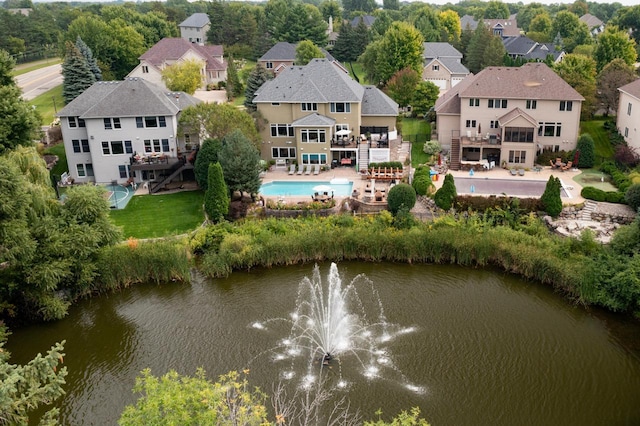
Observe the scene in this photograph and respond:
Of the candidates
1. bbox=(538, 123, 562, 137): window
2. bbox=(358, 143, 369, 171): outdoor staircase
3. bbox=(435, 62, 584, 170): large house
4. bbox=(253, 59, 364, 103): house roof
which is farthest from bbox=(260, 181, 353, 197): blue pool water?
bbox=(538, 123, 562, 137): window

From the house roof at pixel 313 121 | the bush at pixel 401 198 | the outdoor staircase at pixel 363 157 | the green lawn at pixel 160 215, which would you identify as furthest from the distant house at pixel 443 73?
the green lawn at pixel 160 215

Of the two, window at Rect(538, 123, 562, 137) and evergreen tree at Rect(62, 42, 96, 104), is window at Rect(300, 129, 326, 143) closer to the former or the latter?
window at Rect(538, 123, 562, 137)

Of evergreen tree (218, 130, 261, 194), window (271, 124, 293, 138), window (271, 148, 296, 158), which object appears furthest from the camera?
window (271, 148, 296, 158)

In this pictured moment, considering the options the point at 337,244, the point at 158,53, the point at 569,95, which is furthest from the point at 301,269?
the point at 158,53

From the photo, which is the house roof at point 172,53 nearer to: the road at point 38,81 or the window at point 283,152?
the road at point 38,81

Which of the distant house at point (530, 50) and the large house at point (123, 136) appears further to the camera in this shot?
the distant house at point (530, 50)

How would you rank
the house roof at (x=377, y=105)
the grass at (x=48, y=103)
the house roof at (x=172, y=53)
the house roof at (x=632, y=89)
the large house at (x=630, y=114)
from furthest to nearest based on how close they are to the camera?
the house roof at (x=172, y=53)
the grass at (x=48, y=103)
the house roof at (x=377, y=105)
the house roof at (x=632, y=89)
the large house at (x=630, y=114)
